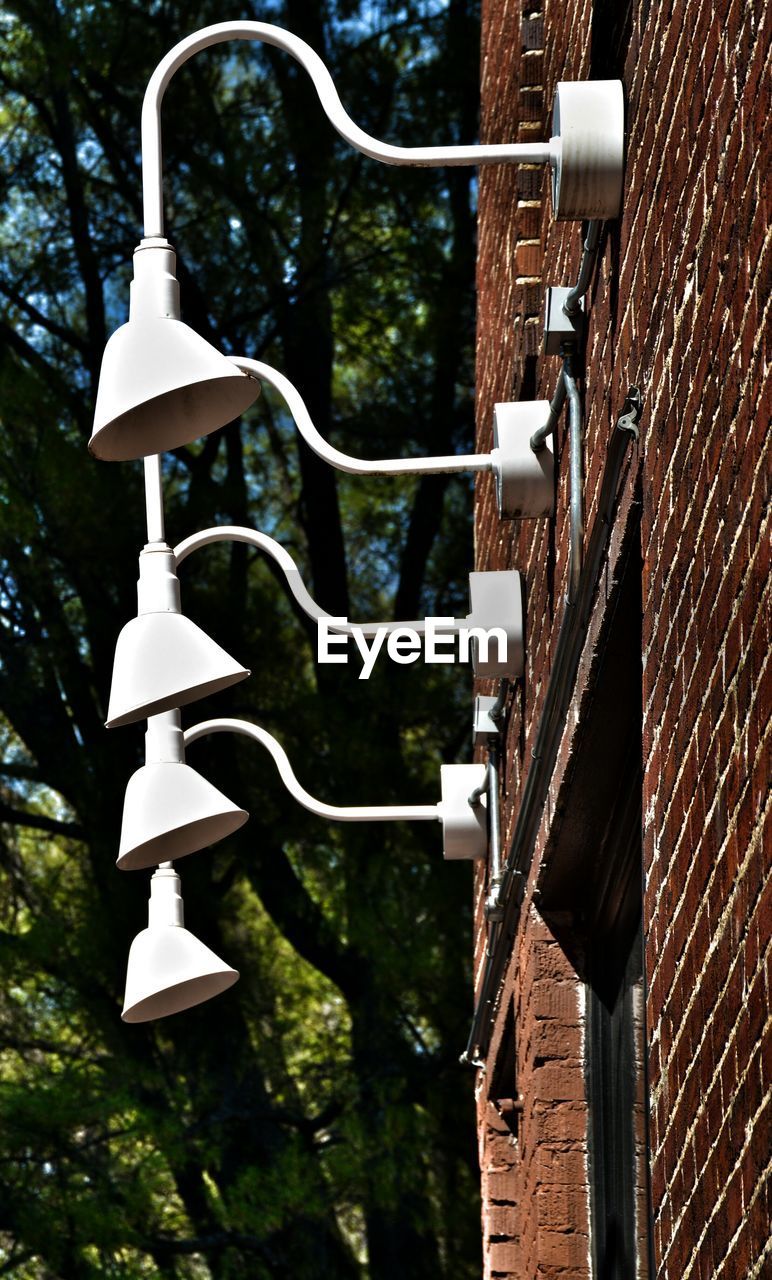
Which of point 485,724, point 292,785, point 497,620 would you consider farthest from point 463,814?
point 497,620

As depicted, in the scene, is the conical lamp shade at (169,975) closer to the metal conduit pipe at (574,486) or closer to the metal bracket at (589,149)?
the metal conduit pipe at (574,486)

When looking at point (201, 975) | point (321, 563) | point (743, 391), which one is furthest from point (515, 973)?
point (321, 563)

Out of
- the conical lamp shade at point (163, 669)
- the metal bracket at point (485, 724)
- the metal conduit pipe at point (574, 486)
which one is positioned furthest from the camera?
the metal bracket at point (485, 724)

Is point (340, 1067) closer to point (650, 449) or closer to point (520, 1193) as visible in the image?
point (520, 1193)

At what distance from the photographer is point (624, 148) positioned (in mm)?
3643

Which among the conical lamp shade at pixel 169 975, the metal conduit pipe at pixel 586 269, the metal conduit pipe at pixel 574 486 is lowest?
the conical lamp shade at pixel 169 975

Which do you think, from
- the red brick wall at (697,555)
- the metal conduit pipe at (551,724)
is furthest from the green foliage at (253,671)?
the red brick wall at (697,555)

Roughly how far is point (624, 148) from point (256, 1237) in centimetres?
1343

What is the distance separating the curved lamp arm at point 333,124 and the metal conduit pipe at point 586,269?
177 mm

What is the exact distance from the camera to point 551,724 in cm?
462

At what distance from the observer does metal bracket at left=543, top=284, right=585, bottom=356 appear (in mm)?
4250

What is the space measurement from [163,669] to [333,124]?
1279 millimetres

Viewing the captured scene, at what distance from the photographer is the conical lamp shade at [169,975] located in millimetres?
4621

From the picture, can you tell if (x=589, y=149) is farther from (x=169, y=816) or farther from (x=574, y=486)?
(x=169, y=816)
